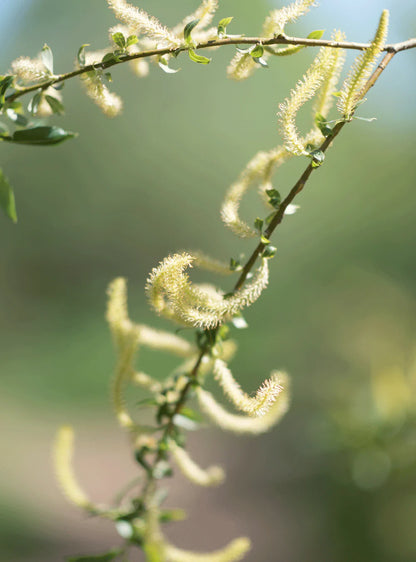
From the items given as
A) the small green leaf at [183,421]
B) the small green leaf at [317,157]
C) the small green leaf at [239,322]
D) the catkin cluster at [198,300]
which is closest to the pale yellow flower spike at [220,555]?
the catkin cluster at [198,300]

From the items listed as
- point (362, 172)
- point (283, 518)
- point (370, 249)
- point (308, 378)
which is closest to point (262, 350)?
point (308, 378)

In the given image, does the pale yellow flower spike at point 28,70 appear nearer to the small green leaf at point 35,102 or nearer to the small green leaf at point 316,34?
the small green leaf at point 35,102

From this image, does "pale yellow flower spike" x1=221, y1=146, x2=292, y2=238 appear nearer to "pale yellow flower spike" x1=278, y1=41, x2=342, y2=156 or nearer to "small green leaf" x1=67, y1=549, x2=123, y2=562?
"pale yellow flower spike" x1=278, y1=41, x2=342, y2=156

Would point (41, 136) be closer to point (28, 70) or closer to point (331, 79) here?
point (28, 70)

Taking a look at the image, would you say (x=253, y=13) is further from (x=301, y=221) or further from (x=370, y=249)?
(x=370, y=249)

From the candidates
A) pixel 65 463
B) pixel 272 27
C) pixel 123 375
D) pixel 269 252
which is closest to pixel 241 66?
pixel 272 27
